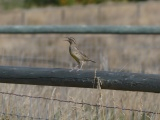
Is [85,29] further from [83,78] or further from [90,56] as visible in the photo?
[83,78]

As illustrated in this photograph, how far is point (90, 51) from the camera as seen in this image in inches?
483

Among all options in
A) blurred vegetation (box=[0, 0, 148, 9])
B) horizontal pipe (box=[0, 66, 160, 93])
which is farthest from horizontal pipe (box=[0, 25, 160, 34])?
blurred vegetation (box=[0, 0, 148, 9])

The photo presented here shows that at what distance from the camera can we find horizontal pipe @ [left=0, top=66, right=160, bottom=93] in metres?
5.24

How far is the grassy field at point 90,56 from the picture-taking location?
6137 mm

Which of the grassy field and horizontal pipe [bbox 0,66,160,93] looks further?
the grassy field

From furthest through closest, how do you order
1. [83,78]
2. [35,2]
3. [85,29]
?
[35,2] < [85,29] < [83,78]

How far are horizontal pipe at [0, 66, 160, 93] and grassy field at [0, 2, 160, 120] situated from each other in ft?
0.49

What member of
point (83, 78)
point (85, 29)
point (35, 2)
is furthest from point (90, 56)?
point (35, 2)

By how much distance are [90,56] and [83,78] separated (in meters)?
6.22

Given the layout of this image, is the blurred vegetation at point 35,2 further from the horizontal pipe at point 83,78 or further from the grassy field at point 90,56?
the horizontal pipe at point 83,78

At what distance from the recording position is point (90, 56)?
462 inches

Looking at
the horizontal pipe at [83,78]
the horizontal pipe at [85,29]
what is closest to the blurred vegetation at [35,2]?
the horizontal pipe at [85,29]

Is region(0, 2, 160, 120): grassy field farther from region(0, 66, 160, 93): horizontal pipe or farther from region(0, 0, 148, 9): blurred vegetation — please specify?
region(0, 0, 148, 9): blurred vegetation

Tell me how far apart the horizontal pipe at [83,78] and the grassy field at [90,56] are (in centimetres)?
15
